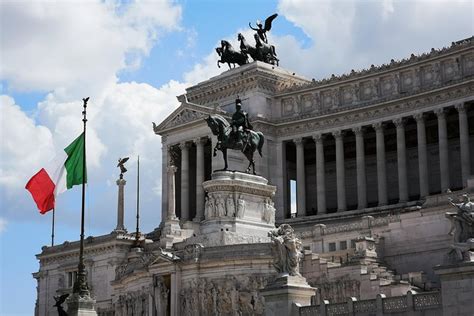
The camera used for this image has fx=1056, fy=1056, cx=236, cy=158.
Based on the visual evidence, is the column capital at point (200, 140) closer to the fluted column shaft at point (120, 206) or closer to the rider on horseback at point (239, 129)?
the fluted column shaft at point (120, 206)

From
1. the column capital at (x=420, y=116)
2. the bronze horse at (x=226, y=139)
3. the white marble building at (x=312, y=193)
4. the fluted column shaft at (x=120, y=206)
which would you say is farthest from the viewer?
the column capital at (x=420, y=116)

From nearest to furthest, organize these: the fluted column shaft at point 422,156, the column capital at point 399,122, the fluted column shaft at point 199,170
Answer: the fluted column shaft at point 422,156, the column capital at point 399,122, the fluted column shaft at point 199,170

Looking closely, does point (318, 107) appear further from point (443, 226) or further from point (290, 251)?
point (290, 251)

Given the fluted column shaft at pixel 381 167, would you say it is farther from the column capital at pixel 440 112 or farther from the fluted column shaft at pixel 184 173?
the fluted column shaft at pixel 184 173

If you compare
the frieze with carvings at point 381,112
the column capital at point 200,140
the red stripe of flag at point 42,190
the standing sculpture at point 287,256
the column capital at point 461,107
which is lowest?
the standing sculpture at point 287,256

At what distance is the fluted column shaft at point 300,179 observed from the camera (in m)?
96.6

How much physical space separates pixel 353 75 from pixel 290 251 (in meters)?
51.8

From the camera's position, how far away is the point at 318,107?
9694cm

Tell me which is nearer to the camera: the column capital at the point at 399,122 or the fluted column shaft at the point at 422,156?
the fluted column shaft at the point at 422,156

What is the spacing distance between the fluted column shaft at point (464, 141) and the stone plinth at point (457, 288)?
48.4m

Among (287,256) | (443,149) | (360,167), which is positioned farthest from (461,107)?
(287,256)

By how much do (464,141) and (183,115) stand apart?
92.0ft

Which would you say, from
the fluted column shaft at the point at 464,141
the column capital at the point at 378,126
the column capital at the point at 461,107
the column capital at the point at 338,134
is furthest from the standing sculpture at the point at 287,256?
the column capital at the point at 338,134

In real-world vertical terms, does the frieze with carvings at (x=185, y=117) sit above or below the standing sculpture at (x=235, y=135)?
above
